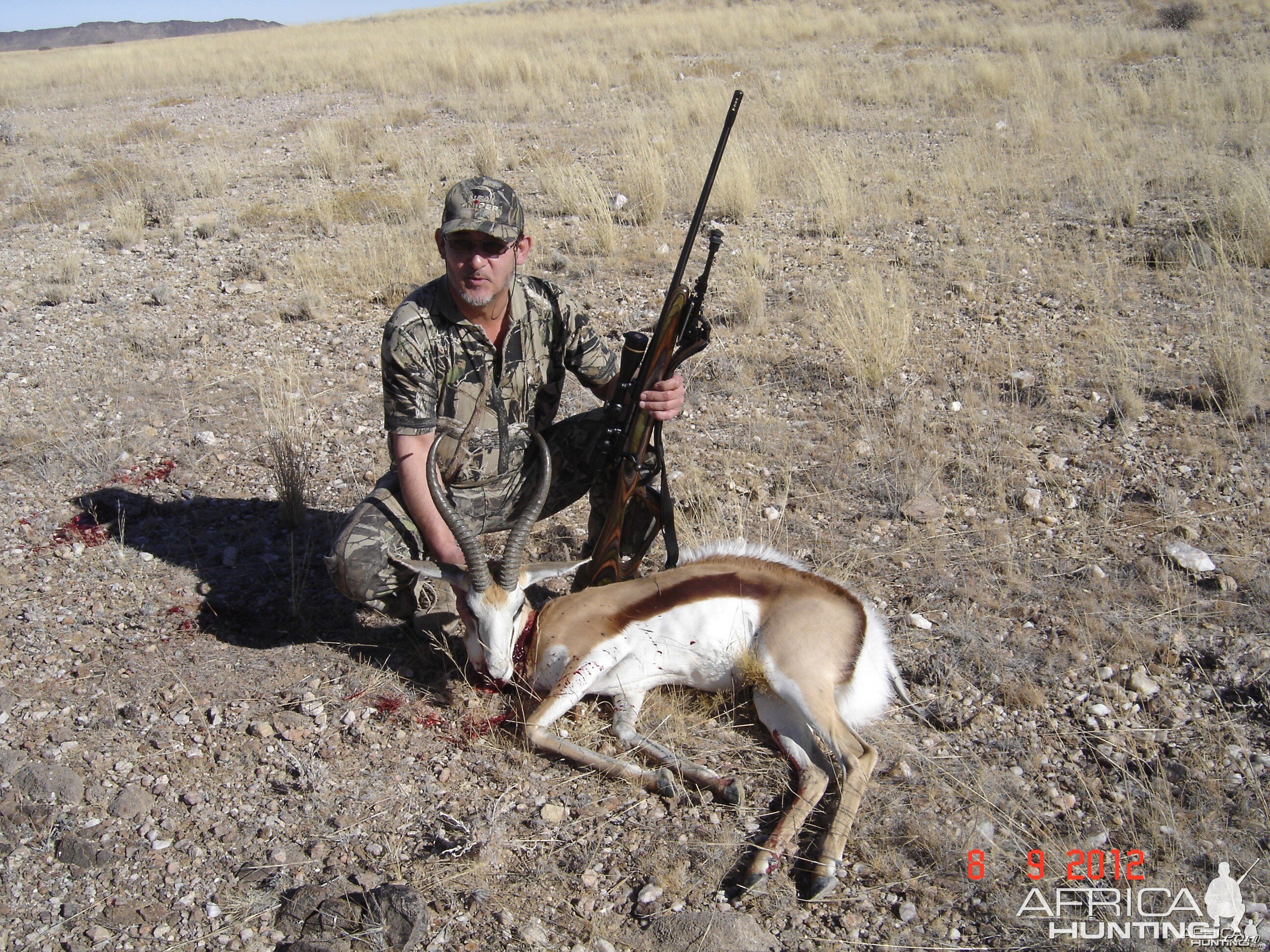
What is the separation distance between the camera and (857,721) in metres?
3.43

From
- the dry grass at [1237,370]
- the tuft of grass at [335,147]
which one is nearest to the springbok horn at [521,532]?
the dry grass at [1237,370]

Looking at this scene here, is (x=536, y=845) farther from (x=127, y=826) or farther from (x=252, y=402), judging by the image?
(x=252, y=402)

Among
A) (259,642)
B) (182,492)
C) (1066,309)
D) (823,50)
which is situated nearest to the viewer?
(259,642)

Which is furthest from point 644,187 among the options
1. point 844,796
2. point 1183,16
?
point 1183,16

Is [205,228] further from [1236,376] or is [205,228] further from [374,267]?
[1236,376]

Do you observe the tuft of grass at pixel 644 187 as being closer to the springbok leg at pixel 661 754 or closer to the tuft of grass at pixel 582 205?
the tuft of grass at pixel 582 205

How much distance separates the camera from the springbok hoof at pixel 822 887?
109 inches

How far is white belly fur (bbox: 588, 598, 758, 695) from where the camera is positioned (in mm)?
3566

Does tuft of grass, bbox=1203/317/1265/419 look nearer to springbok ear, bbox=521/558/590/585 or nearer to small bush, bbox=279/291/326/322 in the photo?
springbok ear, bbox=521/558/590/585

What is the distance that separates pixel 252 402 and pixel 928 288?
17.3ft

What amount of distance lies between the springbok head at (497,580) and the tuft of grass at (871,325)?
10.2ft

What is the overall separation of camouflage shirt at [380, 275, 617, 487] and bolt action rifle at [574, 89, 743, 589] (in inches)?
11.2

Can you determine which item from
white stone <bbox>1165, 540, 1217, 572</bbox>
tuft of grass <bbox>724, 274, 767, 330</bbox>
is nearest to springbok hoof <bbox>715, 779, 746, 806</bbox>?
white stone <bbox>1165, 540, 1217, 572</bbox>

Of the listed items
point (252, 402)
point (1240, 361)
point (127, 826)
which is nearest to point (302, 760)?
point (127, 826)
